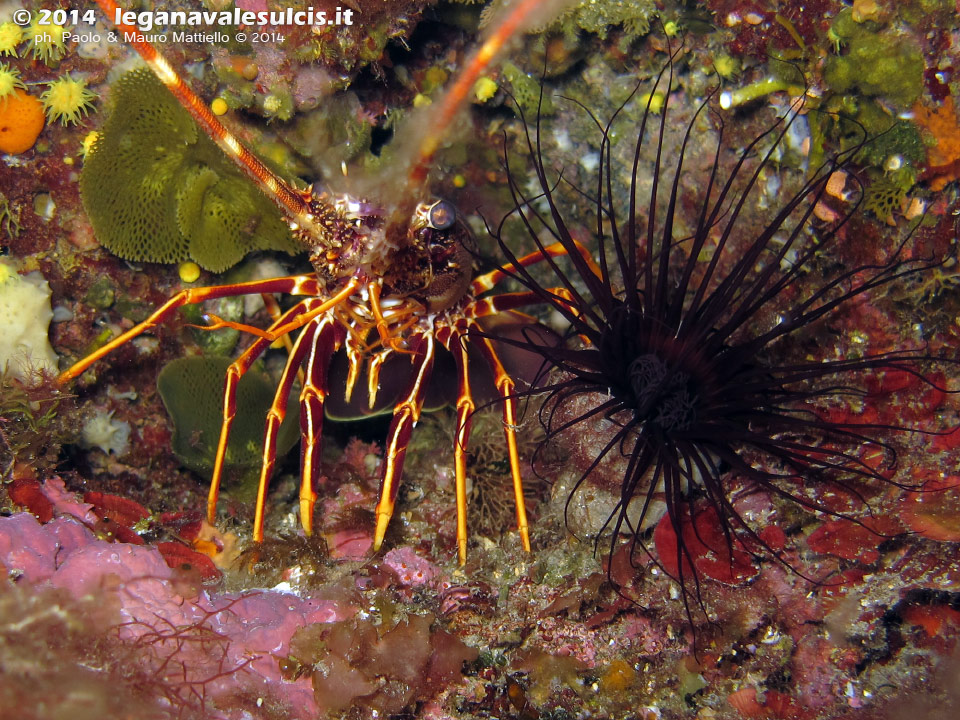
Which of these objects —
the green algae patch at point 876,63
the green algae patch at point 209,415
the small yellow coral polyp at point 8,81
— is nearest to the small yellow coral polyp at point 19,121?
the small yellow coral polyp at point 8,81

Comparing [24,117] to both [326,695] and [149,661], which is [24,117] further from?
[326,695]

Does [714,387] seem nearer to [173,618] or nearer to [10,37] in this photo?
[173,618]

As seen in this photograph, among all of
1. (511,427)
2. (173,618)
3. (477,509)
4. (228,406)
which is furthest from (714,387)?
(228,406)

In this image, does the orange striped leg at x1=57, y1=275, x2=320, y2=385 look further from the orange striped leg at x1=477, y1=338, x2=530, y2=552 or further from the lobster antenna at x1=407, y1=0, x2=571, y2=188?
the lobster antenna at x1=407, y1=0, x2=571, y2=188

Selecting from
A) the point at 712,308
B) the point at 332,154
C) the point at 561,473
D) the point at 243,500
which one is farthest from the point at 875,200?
the point at 243,500

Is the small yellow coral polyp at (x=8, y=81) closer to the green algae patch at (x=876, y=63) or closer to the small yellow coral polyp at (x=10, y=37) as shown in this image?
the small yellow coral polyp at (x=10, y=37)

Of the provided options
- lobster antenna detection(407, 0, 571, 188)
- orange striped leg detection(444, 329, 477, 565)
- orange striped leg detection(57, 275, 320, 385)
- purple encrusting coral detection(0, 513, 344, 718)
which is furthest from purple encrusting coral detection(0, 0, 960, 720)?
lobster antenna detection(407, 0, 571, 188)
